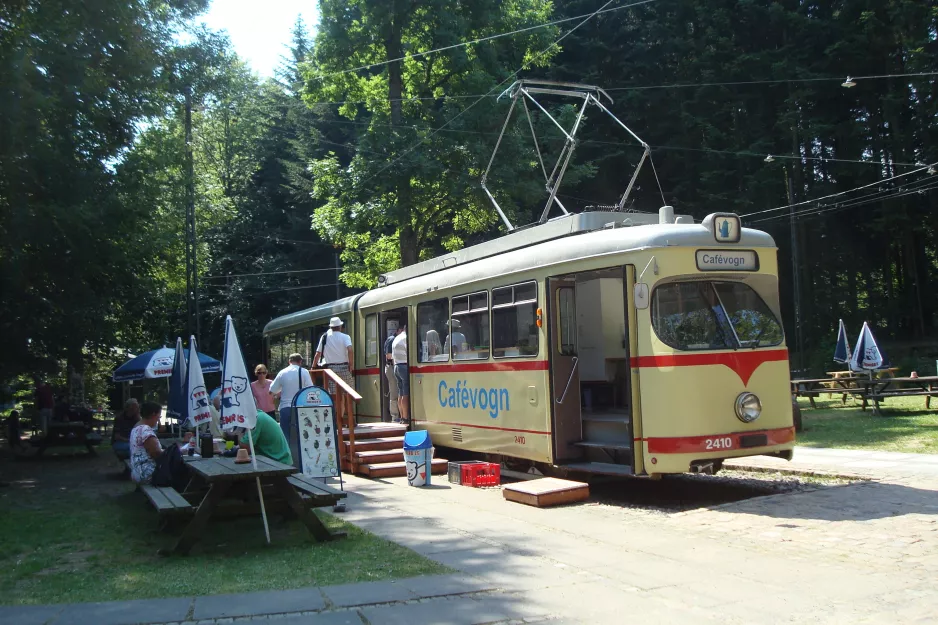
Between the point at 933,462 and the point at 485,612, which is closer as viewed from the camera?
the point at 485,612

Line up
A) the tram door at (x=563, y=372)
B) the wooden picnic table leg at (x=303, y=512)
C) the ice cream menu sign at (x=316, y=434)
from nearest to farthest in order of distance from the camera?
the wooden picnic table leg at (x=303, y=512)
the ice cream menu sign at (x=316, y=434)
the tram door at (x=563, y=372)

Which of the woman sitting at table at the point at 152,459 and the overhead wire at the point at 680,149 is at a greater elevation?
the overhead wire at the point at 680,149

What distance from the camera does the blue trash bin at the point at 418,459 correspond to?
39.2ft

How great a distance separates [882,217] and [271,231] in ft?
99.5

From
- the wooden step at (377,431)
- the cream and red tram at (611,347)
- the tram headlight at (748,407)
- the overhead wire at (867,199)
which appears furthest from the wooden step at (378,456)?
the overhead wire at (867,199)

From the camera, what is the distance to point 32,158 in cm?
1288

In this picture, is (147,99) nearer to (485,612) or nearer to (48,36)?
(48,36)

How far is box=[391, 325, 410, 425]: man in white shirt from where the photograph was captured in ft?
49.0

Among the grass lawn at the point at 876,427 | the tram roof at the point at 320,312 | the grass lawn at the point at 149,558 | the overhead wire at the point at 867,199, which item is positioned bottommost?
the grass lawn at the point at 149,558

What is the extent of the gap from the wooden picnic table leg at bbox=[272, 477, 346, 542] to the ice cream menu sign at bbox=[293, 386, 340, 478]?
7.56 feet

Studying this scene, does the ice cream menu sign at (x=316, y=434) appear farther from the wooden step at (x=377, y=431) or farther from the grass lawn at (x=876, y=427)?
the grass lawn at (x=876, y=427)

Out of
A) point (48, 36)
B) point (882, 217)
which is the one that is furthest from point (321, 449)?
point (882, 217)

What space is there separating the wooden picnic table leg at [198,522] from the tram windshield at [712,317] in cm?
504

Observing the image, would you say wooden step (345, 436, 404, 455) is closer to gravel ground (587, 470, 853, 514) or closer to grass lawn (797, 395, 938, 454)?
gravel ground (587, 470, 853, 514)
